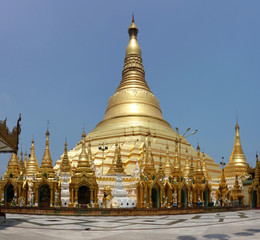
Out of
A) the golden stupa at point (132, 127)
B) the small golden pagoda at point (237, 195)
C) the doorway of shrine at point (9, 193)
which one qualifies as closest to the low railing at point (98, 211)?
the doorway of shrine at point (9, 193)

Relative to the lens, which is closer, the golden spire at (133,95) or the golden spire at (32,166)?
the golden spire at (32,166)

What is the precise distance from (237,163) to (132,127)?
14452mm

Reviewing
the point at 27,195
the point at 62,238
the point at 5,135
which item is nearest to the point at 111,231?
the point at 62,238

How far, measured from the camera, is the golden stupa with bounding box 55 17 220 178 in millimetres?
43344

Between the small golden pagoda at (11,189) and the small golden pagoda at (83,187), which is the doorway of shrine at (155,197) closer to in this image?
the small golden pagoda at (83,187)

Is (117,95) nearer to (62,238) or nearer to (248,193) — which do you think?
(248,193)

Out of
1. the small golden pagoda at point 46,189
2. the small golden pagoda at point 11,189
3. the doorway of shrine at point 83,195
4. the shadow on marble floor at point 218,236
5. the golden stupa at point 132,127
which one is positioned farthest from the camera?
the golden stupa at point 132,127

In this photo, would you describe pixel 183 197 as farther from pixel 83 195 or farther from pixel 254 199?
pixel 83 195

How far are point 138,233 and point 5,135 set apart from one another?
6884 millimetres

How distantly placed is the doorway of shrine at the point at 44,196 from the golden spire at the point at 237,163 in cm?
2437

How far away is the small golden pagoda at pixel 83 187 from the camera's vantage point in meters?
Answer: 25.4

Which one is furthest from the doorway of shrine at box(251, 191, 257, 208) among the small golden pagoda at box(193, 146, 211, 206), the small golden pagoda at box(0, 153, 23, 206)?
the small golden pagoda at box(0, 153, 23, 206)

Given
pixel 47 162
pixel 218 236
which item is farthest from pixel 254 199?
pixel 218 236

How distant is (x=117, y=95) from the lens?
55.0 metres
